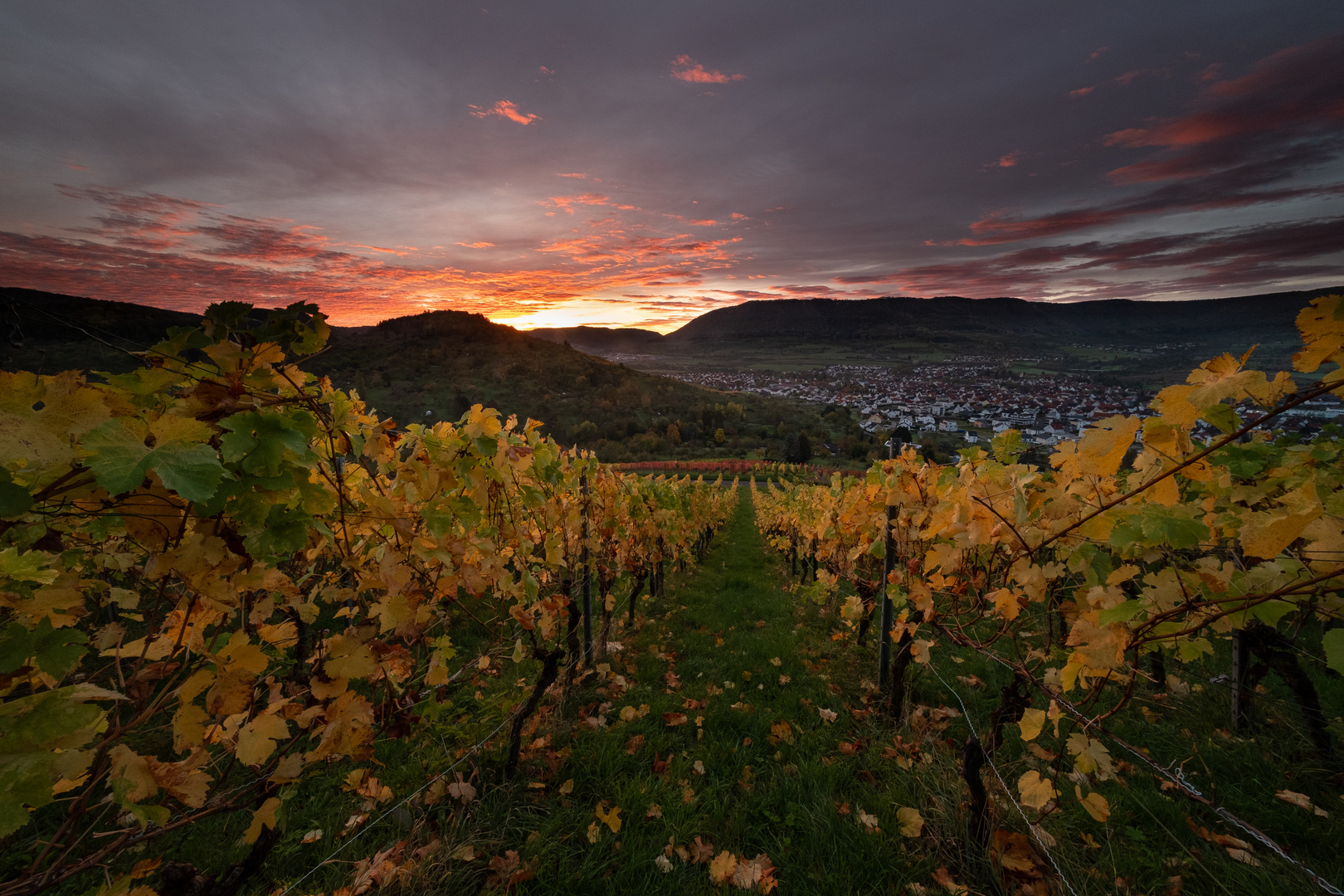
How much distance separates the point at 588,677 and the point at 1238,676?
547 centimetres

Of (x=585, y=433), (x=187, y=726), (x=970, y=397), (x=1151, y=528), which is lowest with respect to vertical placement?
(x=585, y=433)

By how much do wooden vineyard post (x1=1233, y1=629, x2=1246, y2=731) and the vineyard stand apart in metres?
0.03

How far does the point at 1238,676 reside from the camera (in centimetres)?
376

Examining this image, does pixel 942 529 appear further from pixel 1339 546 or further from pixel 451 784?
pixel 451 784

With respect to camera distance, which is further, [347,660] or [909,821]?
[909,821]

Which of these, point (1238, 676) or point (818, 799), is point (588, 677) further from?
point (1238, 676)

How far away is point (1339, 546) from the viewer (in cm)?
138

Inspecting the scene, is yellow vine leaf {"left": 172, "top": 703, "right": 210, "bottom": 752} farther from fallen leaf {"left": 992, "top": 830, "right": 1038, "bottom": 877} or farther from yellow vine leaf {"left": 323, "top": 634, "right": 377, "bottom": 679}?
fallen leaf {"left": 992, "top": 830, "right": 1038, "bottom": 877}

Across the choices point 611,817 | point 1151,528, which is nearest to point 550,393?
point 611,817

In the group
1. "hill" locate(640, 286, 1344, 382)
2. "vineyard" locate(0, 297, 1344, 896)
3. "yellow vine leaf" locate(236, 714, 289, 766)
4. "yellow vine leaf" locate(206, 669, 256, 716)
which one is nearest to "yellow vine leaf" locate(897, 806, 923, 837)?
"vineyard" locate(0, 297, 1344, 896)

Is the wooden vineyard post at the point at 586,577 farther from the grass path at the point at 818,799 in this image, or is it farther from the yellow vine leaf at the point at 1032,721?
the yellow vine leaf at the point at 1032,721

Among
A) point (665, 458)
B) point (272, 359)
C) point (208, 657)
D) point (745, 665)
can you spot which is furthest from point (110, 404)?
point (665, 458)

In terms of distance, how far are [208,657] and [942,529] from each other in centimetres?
289

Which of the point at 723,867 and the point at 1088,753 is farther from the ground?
the point at 1088,753
